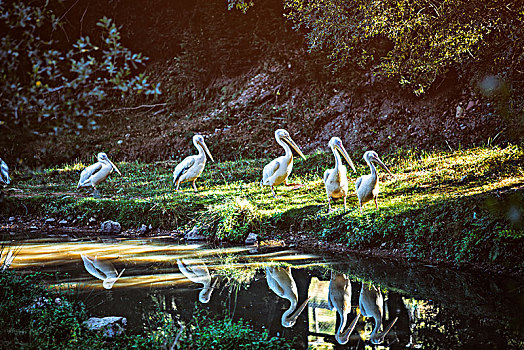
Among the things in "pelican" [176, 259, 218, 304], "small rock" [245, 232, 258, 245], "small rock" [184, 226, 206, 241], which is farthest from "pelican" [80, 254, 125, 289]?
"small rock" [245, 232, 258, 245]

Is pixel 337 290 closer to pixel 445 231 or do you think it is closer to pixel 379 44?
pixel 445 231

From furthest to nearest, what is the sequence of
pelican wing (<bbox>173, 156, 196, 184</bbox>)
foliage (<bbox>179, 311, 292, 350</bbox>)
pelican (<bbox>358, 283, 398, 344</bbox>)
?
pelican wing (<bbox>173, 156, 196, 184</bbox>) < pelican (<bbox>358, 283, 398, 344</bbox>) < foliage (<bbox>179, 311, 292, 350</bbox>)

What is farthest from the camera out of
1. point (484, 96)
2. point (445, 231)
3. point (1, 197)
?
point (484, 96)

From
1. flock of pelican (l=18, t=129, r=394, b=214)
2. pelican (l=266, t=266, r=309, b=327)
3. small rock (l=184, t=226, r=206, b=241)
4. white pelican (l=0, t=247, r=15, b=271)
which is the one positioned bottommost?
pelican (l=266, t=266, r=309, b=327)

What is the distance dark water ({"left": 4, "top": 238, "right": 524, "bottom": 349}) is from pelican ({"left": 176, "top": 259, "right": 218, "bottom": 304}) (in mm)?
30

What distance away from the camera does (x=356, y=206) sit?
29.7ft

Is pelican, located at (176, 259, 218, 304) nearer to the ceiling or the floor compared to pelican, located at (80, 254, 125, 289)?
nearer to the floor

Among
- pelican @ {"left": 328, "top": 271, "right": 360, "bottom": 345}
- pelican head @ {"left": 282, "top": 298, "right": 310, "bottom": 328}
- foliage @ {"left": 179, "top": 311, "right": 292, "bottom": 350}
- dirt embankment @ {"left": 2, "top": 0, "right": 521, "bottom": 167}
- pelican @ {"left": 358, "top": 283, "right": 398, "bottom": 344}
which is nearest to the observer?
foliage @ {"left": 179, "top": 311, "right": 292, "bottom": 350}

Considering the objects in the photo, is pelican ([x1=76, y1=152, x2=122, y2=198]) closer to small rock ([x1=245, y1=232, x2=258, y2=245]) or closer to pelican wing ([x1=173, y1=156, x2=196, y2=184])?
pelican wing ([x1=173, y1=156, x2=196, y2=184])

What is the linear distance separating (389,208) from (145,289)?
4.18 metres

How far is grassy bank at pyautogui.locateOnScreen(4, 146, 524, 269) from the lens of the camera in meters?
6.66

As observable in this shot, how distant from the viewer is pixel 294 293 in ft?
19.9

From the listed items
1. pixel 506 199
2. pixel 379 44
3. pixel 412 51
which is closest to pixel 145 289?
pixel 506 199

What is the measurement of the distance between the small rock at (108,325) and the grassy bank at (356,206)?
1.48 m
